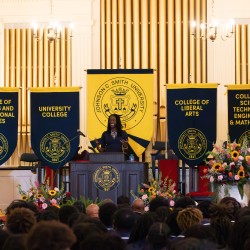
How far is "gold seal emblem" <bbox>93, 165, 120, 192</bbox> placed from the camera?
12834 mm

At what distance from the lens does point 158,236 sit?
5.30 m

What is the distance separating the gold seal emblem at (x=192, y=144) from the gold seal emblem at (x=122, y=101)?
0.88m

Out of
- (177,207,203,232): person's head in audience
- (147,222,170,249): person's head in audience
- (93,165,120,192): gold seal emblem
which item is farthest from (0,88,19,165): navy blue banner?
(147,222,170,249): person's head in audience

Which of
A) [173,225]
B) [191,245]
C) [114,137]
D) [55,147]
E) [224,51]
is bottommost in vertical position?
[173,225]

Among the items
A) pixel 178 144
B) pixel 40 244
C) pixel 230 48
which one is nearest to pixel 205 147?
pixel 178 144

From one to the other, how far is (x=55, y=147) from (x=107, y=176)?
60.1 inches

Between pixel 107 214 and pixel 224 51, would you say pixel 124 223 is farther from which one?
pixel 224 51

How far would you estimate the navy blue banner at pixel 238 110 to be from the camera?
14.3 metres

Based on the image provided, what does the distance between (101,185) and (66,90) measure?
7.14 feet

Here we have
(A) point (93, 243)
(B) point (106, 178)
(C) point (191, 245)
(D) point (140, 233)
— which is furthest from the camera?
(B) point (106, 178)

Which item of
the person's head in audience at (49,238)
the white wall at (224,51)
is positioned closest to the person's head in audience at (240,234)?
the person's head in audience at (49,238)

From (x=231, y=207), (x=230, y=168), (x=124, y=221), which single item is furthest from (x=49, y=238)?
(x=230, y=168)

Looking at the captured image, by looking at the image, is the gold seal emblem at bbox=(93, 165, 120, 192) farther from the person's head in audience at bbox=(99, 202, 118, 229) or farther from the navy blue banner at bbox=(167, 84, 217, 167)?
the person's head in audience at bbox=(99, 202, 118, 229)

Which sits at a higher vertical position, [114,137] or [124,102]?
[124,102]
